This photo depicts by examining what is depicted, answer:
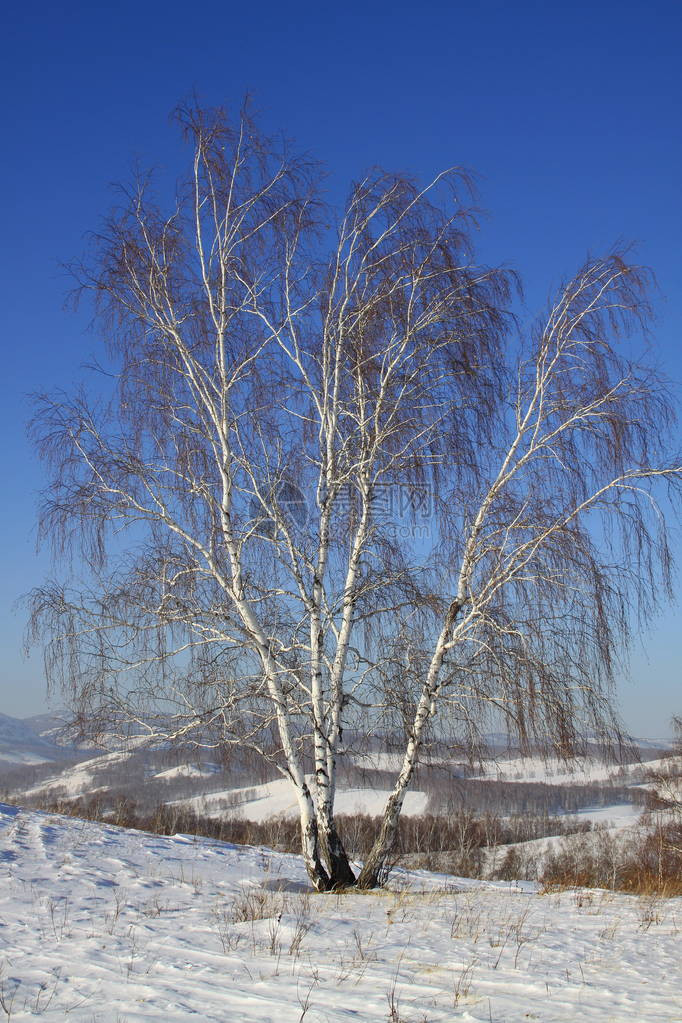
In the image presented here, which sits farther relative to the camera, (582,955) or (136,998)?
(582,955)

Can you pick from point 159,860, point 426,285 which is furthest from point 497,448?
point 159,860

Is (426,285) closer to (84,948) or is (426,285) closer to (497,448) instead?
(497,448)

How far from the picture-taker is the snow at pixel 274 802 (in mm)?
106688

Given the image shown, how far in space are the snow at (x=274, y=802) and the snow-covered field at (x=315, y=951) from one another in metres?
91.6

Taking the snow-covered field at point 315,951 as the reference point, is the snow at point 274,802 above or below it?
below

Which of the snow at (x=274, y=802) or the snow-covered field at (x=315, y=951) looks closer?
the snow-covered field at (x=315, y=951)

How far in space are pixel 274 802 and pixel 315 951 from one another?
412 feet

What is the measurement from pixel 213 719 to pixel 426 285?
18.9 ft

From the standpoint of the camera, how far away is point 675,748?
2505 centimetres

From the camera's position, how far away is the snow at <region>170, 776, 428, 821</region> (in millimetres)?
106688

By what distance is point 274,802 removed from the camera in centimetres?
12419

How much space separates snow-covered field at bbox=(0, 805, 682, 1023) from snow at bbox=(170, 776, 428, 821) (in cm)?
9161

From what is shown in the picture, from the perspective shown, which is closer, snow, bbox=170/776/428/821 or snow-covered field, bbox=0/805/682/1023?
snow-covered field, bbox=0/805/682/1023

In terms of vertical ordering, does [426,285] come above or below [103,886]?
above
